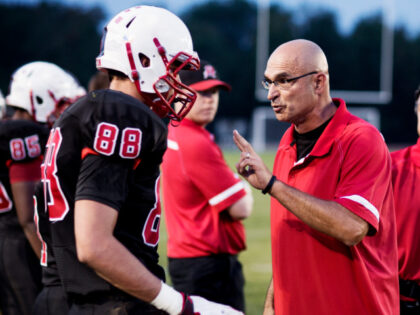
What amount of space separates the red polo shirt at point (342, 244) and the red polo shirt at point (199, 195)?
4.22ft

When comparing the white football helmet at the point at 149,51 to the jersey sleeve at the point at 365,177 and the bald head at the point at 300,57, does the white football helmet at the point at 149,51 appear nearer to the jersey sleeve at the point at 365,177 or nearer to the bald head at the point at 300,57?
the bald head at the point at 300,57

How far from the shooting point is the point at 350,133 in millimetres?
2449

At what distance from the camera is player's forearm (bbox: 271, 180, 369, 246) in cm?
228

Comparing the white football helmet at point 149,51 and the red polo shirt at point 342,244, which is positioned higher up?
the white football helmet at point 149,51

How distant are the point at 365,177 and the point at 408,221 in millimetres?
802

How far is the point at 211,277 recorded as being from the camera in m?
3.88

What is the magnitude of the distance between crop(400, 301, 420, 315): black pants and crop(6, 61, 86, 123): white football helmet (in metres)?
2.30

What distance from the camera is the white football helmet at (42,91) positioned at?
12.6 feet

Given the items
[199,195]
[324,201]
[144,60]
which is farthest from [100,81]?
[324,201]

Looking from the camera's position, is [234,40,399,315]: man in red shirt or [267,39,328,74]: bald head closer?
[234,40,399,315]: man in red shirt

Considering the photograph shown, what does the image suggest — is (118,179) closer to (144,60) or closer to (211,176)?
(144,60)

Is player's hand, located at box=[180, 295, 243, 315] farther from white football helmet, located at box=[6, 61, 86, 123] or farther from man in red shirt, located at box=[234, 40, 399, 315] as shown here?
white football helmet, located at box=[6, 61, 86, 123]

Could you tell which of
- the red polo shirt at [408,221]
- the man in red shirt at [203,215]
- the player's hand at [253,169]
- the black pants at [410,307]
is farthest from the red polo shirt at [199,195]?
the player's hand at [253,169]

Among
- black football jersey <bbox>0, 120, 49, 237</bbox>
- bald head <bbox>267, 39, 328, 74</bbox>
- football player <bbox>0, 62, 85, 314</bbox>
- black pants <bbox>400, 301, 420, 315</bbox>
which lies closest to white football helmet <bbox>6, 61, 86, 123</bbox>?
football player <bbox>0, 62, 85, 314</bbox>
